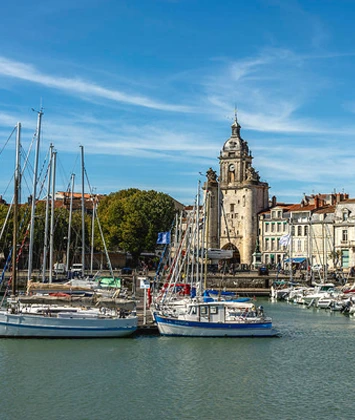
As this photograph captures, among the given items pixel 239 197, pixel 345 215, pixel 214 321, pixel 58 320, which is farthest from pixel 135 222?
pixel 58 320

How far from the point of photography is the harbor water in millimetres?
26495

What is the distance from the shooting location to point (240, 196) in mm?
108312

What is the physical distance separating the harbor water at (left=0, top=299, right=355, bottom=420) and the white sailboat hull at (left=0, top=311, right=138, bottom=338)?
406 mm

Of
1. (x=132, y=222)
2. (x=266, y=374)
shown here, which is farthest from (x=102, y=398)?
(x=132, y=222)

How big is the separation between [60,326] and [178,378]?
9.10m

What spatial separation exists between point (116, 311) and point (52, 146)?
59.7 feet

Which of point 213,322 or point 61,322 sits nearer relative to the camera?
point 61,322

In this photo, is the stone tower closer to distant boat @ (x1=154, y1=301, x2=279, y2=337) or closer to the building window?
the building window

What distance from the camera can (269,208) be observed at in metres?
109

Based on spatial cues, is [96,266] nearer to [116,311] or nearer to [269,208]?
[269,208]

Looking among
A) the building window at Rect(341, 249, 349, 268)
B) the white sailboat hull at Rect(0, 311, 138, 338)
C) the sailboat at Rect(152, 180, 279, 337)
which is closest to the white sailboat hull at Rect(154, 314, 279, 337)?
the sailboat at Rect(152, 180, 279, 337)

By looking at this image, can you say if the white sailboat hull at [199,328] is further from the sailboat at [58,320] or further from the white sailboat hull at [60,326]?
the white sailboat hull at [60,326]

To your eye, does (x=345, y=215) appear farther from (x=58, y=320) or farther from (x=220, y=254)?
(x=58, y=320)

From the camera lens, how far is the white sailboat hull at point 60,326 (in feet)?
125
